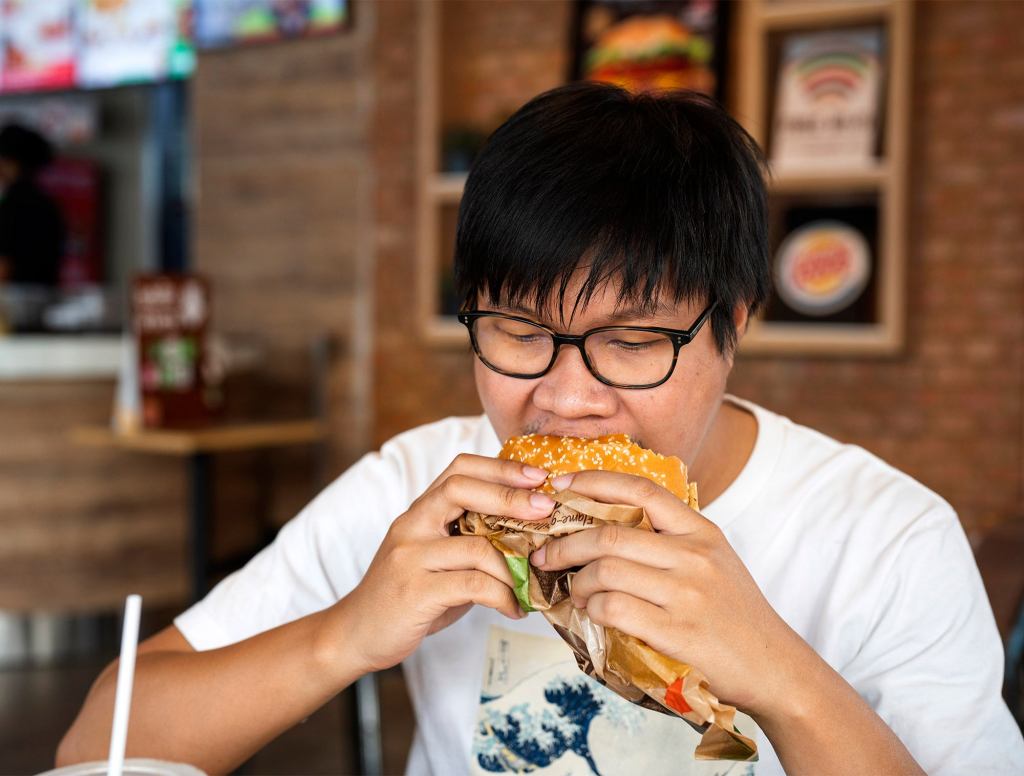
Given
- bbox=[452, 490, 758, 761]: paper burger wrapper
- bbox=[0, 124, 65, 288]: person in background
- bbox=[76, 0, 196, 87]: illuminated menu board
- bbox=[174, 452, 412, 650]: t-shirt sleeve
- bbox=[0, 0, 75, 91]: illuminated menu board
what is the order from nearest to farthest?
bbox=[452, 490, 758, 761]: paper burger wrapper
bbox=[174, 452, 412, 650]: t-shirt sleeve
bbox=[0, 124, 65, 288]: person in background
bbox=[76, 0, 196, 87]: illuminated menu board
bbox=[0, 0, 75, 91]: illuminated menu board

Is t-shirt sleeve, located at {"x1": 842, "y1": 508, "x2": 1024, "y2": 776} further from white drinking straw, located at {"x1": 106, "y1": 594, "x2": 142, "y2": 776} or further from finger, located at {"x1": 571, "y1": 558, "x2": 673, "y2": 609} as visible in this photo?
white drinking straw, located at {"x1": 106, "y1": 594, "x2": 142, "y2": 776}

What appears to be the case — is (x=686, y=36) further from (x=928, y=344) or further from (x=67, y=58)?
(x=67, y=58)

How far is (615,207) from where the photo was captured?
108 cm

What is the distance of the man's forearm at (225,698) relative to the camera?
1.08 meters

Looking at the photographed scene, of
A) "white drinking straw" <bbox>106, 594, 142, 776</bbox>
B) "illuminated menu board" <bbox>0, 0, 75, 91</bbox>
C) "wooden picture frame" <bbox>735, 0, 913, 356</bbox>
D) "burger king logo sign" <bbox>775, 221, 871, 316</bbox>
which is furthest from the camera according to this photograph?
"illuminated menu board" <bbox>0, 0, 75, 91</bbox>

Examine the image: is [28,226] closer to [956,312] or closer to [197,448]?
[197,448]

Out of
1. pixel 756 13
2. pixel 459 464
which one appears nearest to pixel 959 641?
pixel 459 464

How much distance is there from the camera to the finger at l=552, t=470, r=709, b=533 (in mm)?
880

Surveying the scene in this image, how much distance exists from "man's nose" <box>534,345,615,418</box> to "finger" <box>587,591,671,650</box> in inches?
10.7

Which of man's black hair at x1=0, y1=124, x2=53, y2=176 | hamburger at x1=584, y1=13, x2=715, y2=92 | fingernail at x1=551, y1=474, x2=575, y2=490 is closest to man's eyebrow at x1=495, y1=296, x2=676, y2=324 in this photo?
fingernail at x1=551, y1=474, x2=575, y2=490

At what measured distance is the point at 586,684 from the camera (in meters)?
1.19

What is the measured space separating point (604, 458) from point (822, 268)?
11.4ft

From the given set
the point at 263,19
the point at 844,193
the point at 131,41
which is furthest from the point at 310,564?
the point at 131,41

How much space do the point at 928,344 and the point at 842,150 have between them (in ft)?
2.85
